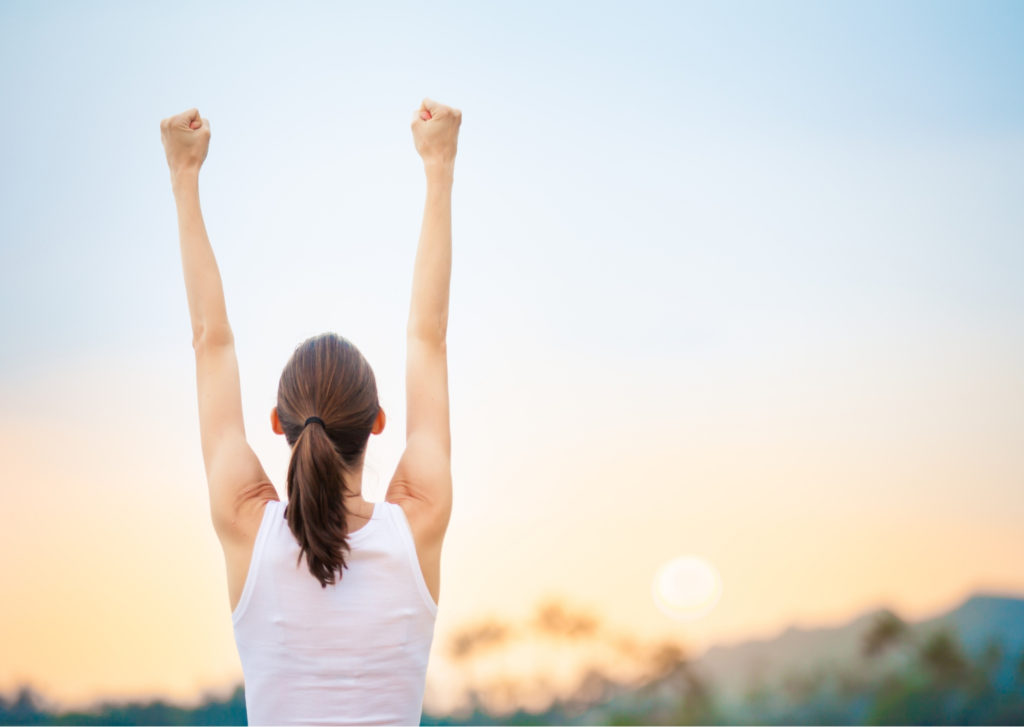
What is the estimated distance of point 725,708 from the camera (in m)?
5.69

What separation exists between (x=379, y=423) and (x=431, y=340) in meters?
0.14

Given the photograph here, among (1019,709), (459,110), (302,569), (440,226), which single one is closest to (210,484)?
(302,569)

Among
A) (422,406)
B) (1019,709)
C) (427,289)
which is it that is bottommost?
(1019,709)

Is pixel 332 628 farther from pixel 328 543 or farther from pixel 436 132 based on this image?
pixel 436 132

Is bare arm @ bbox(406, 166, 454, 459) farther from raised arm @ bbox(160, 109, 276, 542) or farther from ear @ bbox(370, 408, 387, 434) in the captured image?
raised arm @ bbox(160, 109, 276, 542)

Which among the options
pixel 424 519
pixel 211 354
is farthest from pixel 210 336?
pixel 424 519

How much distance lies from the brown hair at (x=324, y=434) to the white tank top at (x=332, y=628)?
24 millimetres

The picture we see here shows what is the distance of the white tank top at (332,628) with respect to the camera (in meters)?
0.92

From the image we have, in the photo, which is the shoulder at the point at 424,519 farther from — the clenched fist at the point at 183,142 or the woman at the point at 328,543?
the clenched fist at the point at 183,142

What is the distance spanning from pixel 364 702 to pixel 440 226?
0.61 m

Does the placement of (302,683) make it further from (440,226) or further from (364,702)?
(440,226)

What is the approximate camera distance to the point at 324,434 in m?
0.94

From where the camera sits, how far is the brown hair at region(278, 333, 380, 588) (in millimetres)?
908

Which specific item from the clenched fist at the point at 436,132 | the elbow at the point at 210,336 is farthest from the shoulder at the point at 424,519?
the clenched fist at the point at 436,132
